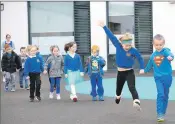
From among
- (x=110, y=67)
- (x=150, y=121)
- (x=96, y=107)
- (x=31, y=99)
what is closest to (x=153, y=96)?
(x=96, y=107)

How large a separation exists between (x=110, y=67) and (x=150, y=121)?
15.2 m

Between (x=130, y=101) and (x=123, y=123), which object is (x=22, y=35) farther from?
(x=123, y=123)

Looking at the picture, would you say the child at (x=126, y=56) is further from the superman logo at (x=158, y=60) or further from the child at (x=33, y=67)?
the child at (x=33, y=67)

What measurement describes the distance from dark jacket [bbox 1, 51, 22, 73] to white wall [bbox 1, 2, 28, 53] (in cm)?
797

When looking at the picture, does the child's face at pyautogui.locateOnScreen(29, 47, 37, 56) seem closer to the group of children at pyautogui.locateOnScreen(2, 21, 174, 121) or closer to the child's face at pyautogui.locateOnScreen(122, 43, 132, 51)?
the group of children at pyautogui.locateOnScreen(2, 21, 174, 121)

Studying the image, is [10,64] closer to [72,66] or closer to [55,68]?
[55,68]

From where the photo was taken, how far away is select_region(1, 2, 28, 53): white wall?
23000mm

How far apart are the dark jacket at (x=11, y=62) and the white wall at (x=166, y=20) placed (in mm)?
10371

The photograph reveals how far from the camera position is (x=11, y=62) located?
1498 centimetres

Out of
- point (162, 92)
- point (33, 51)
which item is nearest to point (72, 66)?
point (33, 51)

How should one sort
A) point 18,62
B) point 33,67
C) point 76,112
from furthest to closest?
point 18,62 → point 33,67 → point 76,112

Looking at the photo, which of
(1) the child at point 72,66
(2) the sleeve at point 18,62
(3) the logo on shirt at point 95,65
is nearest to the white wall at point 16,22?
(2) the sleeve at point 18,62

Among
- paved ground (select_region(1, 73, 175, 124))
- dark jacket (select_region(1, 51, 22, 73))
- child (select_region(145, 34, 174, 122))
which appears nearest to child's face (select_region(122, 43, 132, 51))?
Answer: child (select_region(145, 34, 174, 122))

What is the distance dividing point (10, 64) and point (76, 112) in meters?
5.91
